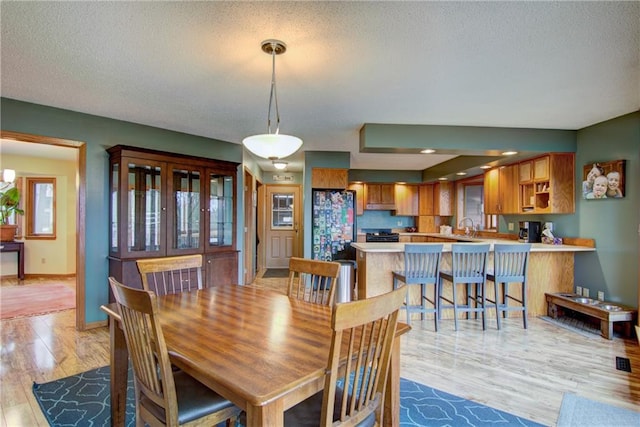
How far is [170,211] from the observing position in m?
4.00

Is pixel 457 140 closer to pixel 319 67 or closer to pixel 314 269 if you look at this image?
pixel 319 67

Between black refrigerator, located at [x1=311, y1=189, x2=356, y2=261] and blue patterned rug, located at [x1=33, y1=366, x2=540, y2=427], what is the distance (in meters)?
3.07

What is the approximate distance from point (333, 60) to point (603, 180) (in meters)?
3.43

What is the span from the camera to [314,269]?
2.30 metres

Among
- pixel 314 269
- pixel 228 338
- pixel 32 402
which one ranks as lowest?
pixel 32 402

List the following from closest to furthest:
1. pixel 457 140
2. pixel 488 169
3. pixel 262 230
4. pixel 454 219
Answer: pixel 457 140 < pixel 488 169 < pixel 454 219 < pixel 262 230

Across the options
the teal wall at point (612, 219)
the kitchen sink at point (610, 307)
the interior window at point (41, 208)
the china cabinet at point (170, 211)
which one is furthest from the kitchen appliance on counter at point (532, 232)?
the interior window at point (41, 208)

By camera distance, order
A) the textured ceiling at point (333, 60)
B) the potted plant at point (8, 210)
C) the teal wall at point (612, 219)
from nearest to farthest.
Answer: the textured ceiling at point (333, 60), the teal wall at point (612, 219), the potted plant at point (8, 210)

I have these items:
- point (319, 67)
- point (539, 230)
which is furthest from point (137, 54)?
point (539, 230)

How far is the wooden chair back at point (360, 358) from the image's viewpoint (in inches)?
43.9

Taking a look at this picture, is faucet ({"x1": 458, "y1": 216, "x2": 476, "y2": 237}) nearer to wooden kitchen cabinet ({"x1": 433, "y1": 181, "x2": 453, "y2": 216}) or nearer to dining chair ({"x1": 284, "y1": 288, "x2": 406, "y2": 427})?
wooden kitchen cabinet ({"x1": 433, "y1": 181, "x2": 453, "y2": 216})

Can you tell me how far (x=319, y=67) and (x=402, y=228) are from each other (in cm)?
620

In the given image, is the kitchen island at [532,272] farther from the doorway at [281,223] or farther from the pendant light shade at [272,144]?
the doorway at [281,223]

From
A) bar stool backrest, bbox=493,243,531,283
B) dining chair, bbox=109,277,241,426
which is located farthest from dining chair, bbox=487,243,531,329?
dining chair, bbox=109,277,241,426
